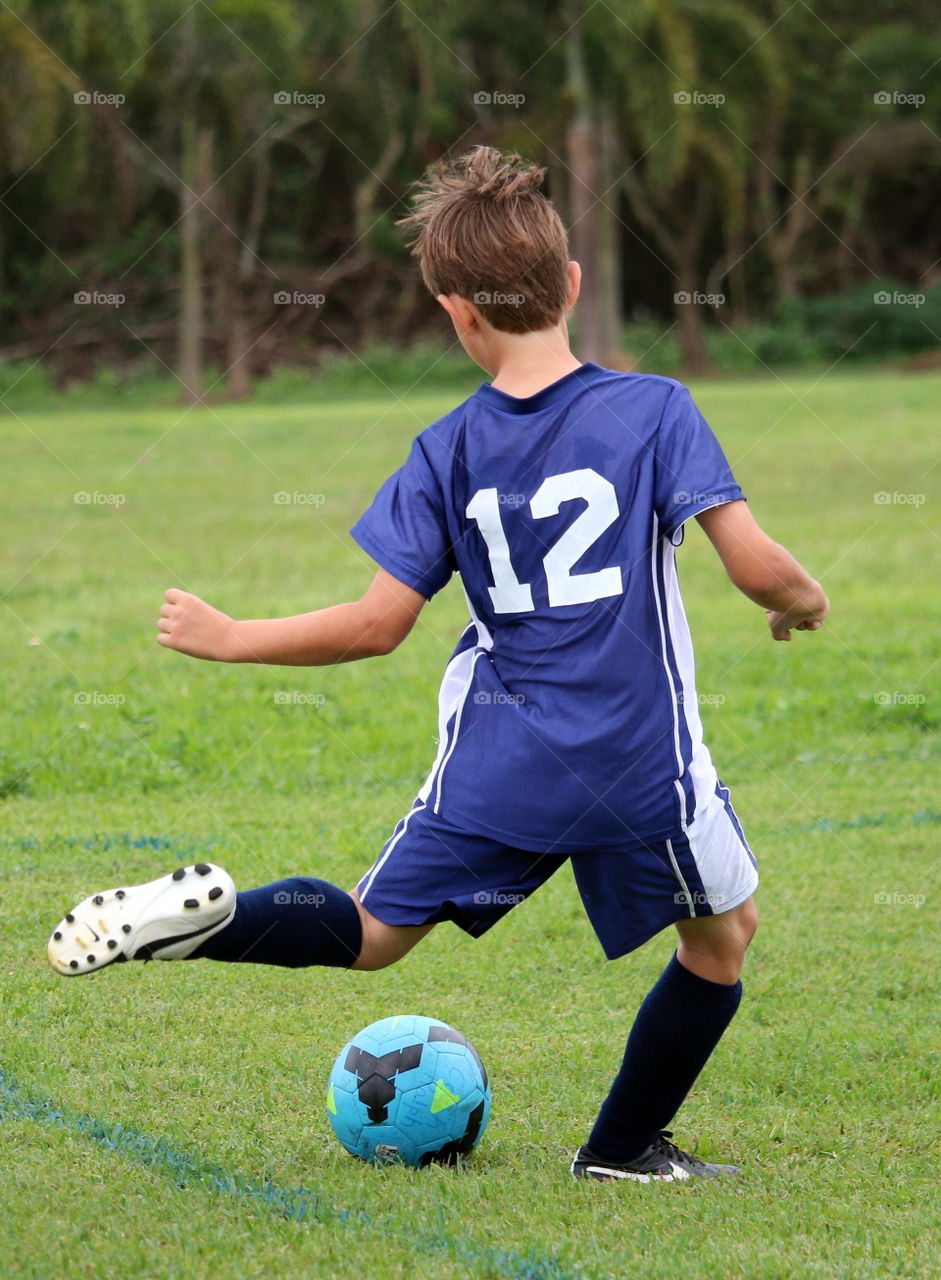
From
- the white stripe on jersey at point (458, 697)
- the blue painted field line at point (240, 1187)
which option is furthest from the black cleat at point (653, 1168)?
the white stripe on jersey at point (458, 697)

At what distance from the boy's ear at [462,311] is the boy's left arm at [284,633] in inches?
18.6

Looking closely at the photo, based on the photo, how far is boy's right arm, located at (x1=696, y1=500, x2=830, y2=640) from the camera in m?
2.39

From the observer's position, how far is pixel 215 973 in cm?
392

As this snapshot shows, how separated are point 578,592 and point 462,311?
20.6 inches

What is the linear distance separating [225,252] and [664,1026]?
95.0 feet

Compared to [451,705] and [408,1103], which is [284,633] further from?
[408,1103]

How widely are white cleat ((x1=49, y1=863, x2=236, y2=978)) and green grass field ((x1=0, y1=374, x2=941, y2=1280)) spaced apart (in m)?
0.45

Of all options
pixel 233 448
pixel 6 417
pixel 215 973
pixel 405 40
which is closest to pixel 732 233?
pixel 405 40

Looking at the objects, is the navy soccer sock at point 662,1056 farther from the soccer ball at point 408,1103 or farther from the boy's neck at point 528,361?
the boy's neck at point 528,361

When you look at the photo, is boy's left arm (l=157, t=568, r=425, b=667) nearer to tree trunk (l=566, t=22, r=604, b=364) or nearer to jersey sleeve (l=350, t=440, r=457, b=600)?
jersey sleeve (l=350, t=440, r=457, b=600)

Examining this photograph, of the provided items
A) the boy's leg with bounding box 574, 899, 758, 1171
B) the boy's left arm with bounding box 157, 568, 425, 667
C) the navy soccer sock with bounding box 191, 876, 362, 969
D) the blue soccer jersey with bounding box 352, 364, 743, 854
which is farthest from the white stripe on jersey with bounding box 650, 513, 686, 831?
the navy soccer sock with bounding box 191, 876, 362, 969

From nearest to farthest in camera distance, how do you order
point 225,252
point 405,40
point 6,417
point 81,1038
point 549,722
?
point 549,722
point 81,1038
point 6,417
point 405,40
point 225,252

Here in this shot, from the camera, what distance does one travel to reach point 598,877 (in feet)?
8.34

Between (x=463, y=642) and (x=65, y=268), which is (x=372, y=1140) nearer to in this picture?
(x=463, y=642)
